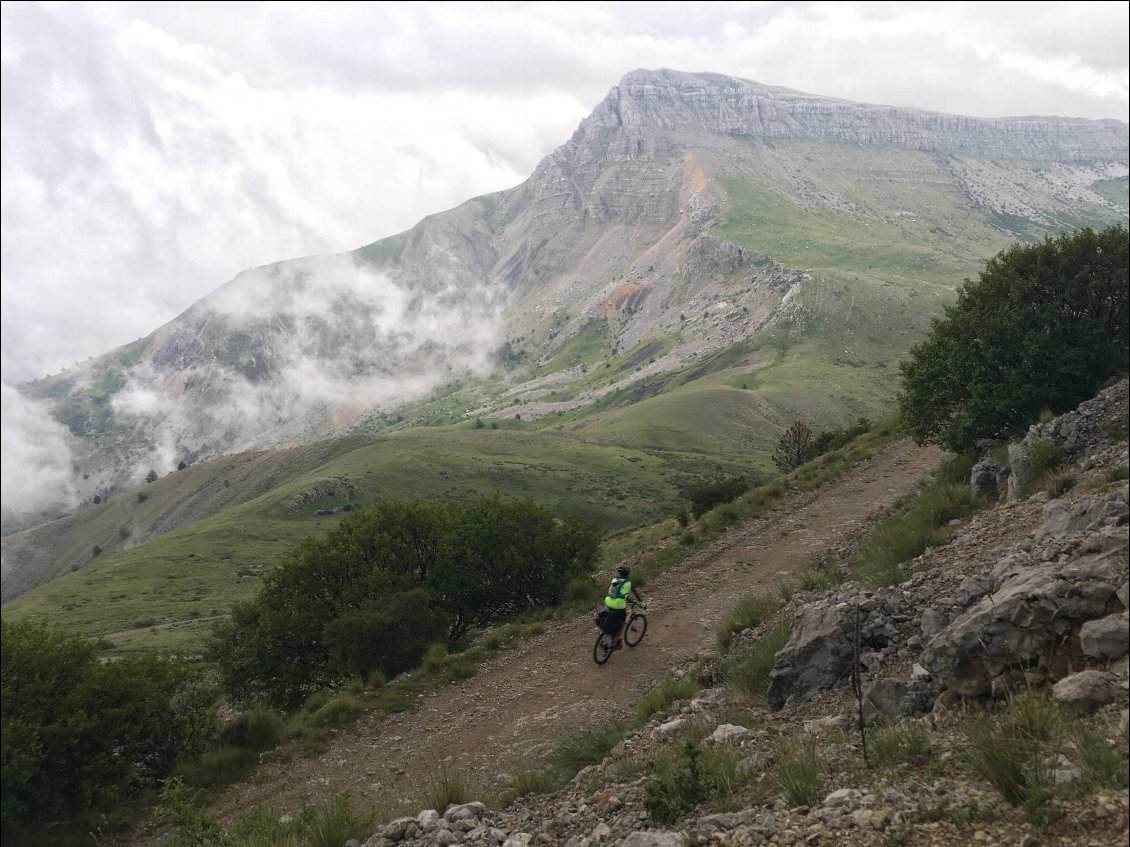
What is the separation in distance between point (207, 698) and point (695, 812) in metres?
16.7

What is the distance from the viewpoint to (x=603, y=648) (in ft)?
57.4

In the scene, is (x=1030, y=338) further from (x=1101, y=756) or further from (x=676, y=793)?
(x=676, y=793)

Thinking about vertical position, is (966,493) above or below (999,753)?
below

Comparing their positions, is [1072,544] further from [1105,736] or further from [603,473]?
[603,473]

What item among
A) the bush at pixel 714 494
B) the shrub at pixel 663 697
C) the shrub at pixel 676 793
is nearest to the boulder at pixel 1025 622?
the shrub at pixel 676 793

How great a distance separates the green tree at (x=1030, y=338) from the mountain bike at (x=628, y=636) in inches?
477

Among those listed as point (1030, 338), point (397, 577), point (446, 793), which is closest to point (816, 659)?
point (446, 793)

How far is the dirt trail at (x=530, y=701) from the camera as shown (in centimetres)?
1373

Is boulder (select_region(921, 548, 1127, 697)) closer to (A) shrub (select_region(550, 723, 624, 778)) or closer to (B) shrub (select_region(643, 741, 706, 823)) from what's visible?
(B) shrub (select_region(643, 741, 706, 823))

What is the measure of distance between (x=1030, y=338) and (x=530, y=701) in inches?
636

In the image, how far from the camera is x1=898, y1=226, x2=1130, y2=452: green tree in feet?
55.4

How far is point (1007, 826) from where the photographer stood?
16.8 ft

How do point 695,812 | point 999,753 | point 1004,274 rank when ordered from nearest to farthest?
1. point 999,753
2. point 695,812
3. point 1004,274

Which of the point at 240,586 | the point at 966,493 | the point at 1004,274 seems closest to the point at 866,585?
the point at 966,493
